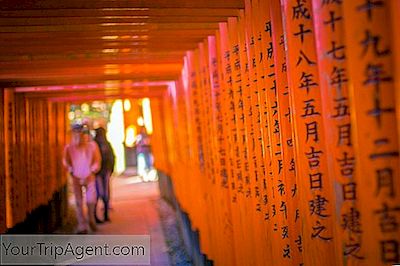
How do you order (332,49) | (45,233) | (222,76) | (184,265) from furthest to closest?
(45,233)
(184,265)
(222,76)
(332,49)

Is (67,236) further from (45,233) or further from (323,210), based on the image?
(323,210)

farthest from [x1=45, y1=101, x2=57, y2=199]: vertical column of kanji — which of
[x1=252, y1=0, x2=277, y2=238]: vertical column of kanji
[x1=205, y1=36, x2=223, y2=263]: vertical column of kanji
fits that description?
[x1=252, y1=0, x2=277, y2=238]: vertical column of kanji

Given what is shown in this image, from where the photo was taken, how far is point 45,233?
8.40 metres

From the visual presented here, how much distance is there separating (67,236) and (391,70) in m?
7.27

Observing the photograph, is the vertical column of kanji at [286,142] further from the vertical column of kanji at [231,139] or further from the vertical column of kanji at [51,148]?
the vertical column of kanji at [51,148]

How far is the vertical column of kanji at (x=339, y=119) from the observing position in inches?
79.2

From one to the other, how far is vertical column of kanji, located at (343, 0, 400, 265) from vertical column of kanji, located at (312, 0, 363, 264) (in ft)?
0.36

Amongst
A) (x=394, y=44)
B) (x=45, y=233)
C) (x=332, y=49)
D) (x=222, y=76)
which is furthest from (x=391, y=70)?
(x=45, y=233)

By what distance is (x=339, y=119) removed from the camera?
80.1 inches

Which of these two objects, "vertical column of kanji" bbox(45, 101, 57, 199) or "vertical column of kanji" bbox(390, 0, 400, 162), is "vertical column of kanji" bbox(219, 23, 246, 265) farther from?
"vertical column of kanji" bbox(45, 101, 57, 199)

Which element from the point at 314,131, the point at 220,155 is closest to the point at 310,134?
the point at 314,131

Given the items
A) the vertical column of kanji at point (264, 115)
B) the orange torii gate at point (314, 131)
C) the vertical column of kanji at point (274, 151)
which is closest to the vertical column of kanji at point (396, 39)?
the orange torii gate at point (314, 131)

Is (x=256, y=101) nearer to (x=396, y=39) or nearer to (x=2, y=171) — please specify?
(x=396, y=39)

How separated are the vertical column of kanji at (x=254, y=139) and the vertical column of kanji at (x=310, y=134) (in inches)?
32.7
